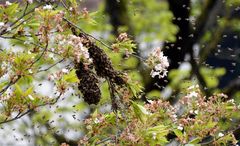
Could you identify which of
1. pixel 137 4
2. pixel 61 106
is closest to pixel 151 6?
Answer: pixel 137 4

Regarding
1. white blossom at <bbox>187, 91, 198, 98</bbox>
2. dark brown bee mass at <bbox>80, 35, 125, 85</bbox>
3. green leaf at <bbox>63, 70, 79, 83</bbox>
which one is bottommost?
green leaf at <bbox>63, 70, 79, 83</bbox>

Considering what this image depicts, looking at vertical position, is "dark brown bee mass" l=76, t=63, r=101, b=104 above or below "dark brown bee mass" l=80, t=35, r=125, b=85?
below

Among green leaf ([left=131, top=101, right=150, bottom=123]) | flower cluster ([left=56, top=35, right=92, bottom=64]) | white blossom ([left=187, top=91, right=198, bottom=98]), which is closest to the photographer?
flower cluster ([left=56, top=35, right=92, bottom=64])

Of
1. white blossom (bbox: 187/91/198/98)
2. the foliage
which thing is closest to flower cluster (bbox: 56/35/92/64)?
the foliage

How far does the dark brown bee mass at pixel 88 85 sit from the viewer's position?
152cm

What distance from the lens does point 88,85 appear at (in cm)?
152

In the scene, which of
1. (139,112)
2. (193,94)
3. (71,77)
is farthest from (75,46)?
(193,94)

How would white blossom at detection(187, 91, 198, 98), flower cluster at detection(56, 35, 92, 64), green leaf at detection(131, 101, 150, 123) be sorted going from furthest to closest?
white blossom at detection(187, 91, 198, 98) → green leaf at detection(131, 101, 150, 123) → flower cluster at detection(56, 35, 92, 64)

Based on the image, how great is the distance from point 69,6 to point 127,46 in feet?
0.73

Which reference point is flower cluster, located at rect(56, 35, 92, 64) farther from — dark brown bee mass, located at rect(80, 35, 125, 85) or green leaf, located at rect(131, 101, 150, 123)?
green leaf, located at rect(131, 101, 150, 123)

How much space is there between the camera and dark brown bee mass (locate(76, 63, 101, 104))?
152 centimetres

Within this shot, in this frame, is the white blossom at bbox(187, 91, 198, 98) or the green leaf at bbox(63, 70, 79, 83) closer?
the green leaf at bbox(63, 70, 79, 83)

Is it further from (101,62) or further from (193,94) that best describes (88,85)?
(193,94)

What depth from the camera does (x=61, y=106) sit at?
4102 millimetres
